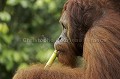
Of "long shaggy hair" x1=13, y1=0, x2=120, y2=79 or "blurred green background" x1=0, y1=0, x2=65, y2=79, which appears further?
"blurred green background" x1=0, y1=0, x2=65, y2=79

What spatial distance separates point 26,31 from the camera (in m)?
5.38

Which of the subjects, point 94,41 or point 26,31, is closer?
point 94,41

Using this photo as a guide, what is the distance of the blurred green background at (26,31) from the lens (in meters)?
4.55

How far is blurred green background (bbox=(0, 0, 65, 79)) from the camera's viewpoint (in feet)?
14.9

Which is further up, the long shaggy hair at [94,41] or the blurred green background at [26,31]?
the long shaggy hair at [94,41]

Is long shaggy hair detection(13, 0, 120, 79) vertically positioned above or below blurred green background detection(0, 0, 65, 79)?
above

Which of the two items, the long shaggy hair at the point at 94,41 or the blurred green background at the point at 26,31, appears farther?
the blurred green background at the point at 26,31

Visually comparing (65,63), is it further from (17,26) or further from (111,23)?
(17,26)

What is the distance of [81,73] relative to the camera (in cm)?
249

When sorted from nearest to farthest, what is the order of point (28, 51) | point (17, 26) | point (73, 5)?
point (73, 5)
point (28, 51)
point (17, 26)

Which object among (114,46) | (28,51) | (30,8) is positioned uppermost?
(114,46)

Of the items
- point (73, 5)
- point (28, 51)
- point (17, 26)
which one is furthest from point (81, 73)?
point (17, 26)

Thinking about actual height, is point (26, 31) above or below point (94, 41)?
below

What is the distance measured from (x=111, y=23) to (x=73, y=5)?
0.31 metres
